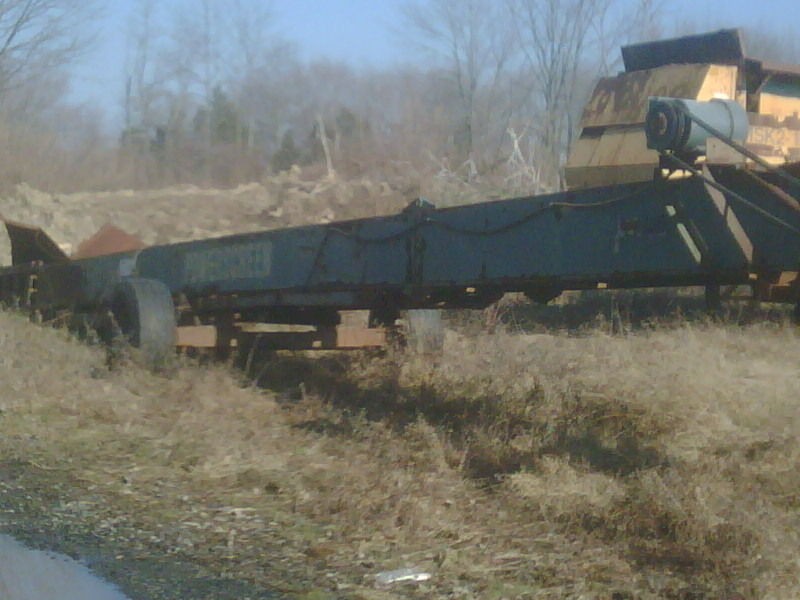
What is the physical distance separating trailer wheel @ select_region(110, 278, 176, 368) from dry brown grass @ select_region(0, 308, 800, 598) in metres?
0.27

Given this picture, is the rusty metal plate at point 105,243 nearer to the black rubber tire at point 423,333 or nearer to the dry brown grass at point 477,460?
the dry brown grass at point 477,460

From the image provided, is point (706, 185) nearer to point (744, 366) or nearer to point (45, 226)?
point (744, 366)

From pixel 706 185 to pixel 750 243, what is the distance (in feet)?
1.32

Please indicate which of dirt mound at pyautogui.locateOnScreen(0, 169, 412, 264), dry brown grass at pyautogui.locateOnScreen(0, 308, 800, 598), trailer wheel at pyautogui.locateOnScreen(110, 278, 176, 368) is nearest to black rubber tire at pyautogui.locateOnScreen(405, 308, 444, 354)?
dry brown grass at pyautogui.locateOnScreen(0, 308, 800, 598)

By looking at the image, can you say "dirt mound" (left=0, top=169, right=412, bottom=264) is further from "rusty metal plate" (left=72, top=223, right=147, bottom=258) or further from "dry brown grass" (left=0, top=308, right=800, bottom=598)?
"dry brown grass" (left=0, top=308, right=800, bottom=598)

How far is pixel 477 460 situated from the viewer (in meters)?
7.58

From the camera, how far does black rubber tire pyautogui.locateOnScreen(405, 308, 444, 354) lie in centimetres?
1117

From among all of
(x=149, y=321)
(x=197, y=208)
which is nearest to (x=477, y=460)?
(x=149, y=321)

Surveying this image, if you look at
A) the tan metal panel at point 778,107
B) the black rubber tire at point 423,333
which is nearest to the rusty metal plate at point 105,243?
the black rubber tire at point 423,333

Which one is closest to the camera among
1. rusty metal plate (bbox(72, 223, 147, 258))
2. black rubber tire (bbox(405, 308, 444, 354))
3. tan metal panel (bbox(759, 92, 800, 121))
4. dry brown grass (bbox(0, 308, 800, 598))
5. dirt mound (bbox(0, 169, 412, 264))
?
dry brown grass (bbox(0, 308, 800, 598))

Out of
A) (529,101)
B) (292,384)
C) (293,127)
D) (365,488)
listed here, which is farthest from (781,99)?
(293,127)

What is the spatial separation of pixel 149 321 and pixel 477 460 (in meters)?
4.28

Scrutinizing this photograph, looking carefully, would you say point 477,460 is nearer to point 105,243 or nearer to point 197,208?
point 105,243

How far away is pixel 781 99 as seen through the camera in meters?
12.4
